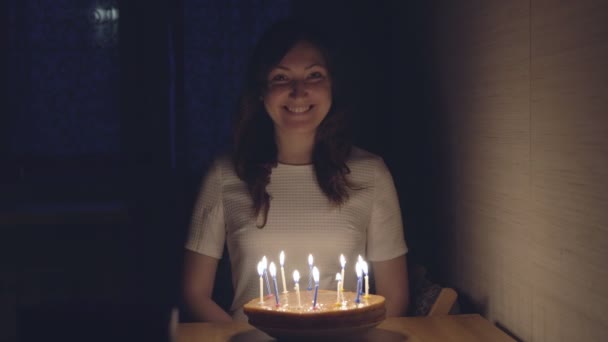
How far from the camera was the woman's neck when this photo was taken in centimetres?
238

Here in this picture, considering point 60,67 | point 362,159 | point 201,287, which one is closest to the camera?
point 201,287

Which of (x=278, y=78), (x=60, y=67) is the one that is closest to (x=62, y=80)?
(x=60, y=67)

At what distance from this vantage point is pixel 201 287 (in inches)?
91.4

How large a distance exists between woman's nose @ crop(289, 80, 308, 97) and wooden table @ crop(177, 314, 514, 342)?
0.77 m

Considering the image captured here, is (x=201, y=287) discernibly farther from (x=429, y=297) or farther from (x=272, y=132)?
(x=429, y=297)

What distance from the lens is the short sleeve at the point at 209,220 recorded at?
2.33 metres

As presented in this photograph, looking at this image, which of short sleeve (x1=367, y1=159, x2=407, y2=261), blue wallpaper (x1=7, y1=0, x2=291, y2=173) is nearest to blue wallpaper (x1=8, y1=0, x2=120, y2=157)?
blue wallpaper (x1=7, y1=0, x2=291, y2=173)

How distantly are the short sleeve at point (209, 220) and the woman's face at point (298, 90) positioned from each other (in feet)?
0.99

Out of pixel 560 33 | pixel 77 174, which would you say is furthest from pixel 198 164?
pixel 560 33

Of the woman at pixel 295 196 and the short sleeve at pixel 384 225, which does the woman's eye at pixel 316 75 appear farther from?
the short sleeve at pixel 384 225

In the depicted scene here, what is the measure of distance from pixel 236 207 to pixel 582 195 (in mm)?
1177

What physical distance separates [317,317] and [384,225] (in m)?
0.89

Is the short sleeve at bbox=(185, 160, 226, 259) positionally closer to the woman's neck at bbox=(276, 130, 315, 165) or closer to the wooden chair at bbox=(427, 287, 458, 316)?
the woman's neck at bbox=(276, 130, 315, 165)

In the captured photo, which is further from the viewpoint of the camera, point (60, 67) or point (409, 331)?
point (60, 67)
